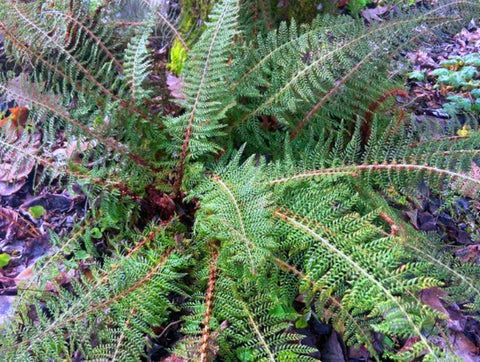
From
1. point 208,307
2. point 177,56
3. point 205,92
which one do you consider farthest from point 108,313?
point 177,56

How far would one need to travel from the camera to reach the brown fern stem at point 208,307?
131cm

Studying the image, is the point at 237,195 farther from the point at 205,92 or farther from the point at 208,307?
the point at 205,92

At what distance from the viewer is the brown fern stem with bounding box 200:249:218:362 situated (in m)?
1.31

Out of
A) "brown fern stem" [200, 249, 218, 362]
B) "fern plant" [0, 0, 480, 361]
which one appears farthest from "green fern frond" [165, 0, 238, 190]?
"brown fern stem" [200, 249, 218, 362]

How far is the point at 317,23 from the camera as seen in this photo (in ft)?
6.29

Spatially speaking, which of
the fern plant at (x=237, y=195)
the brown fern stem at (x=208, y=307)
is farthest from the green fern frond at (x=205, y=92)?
the brown fern stem at (x=208, y=307)

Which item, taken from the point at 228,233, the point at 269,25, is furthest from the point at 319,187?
the point at 269,25

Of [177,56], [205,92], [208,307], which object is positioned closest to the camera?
[208,307]

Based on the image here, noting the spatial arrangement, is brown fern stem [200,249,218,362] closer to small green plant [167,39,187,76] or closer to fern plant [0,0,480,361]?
fern plant [0,0,480,361]

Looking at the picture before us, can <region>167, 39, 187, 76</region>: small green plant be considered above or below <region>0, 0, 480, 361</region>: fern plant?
above

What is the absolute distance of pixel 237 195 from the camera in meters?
1.54

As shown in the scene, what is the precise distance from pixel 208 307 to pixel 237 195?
1.38 feet

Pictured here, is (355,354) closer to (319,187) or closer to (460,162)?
(319,187)

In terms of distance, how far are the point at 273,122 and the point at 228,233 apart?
94 centimetres
